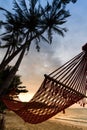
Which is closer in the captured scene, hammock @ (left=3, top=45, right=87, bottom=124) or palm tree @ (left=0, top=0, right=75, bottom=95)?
hammock @ (left=3, top=45, right=87, bottom=124)

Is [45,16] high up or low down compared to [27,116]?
up

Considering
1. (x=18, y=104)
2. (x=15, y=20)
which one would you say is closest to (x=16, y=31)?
(x=15, y=20)

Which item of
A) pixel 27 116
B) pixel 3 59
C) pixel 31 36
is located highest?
pixel 31 36

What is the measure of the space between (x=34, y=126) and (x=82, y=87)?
20851 mm

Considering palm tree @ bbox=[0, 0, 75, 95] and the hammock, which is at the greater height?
palm tree @ bbox=[0, 0, 75, 95]

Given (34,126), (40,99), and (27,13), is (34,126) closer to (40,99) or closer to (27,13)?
(27,13)

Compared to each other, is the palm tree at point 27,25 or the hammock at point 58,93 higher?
the palm tree at point 27,25

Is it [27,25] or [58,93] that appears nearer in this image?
[58,93]

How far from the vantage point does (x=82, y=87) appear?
8.26 meters

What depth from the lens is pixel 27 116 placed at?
8266mm

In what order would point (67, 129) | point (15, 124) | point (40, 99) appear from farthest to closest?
point (67, 129), point (15, 124), point (40, 99)

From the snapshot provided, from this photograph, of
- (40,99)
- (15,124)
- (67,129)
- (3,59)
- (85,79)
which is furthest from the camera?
(67,129)

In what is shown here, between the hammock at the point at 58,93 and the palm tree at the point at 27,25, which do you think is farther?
the palm tree at the point at 27,25

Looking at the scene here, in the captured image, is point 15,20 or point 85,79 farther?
point 15,20
